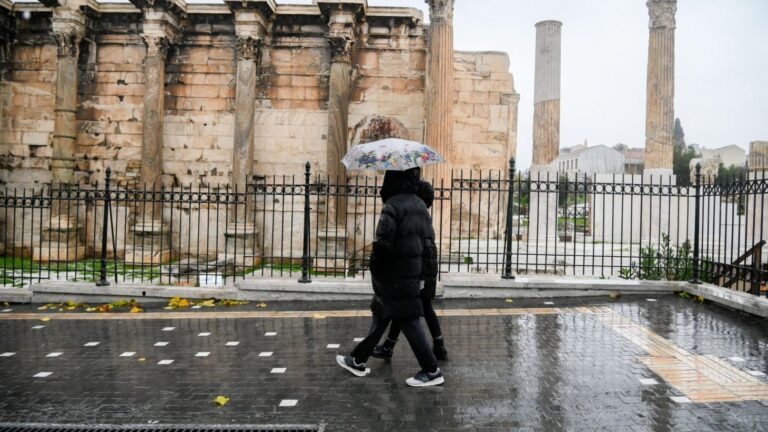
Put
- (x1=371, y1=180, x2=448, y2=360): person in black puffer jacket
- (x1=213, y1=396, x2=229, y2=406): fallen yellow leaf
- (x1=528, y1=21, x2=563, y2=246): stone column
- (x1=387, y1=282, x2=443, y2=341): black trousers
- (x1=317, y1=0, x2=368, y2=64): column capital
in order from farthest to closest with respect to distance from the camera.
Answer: (x1=528, y1=21, x2=563, y2=246): stone column, (x1=317, y1=0, x2=368, y2=64): column capital, (x1=387, y1=282, x2=443, y2=341): black trousers, (x1=371, y1=180, x2=448, y2=360): person in black puffer jacket, (x1=213, y1=396, x2=229, y2=406): fallen yellow leaf

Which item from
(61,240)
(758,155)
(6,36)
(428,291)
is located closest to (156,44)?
(6,36)

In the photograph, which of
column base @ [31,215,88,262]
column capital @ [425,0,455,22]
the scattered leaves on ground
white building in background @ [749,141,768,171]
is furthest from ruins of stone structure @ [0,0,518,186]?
white building in background @ [749,141,768,171]

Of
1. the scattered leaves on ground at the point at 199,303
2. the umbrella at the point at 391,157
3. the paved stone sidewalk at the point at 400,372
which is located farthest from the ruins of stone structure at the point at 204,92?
the umbrella at the point at 391,157

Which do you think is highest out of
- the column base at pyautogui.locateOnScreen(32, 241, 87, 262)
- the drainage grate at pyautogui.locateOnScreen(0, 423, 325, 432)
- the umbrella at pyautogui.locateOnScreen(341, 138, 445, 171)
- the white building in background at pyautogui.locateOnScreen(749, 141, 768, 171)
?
the white building in background at pyautogui.locateOnScreen(749, 141, 768, 171)

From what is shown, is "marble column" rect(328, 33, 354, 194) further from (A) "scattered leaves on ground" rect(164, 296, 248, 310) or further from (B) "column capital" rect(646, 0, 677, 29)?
(B) "column capital" rect(646, 0, 677, 29)

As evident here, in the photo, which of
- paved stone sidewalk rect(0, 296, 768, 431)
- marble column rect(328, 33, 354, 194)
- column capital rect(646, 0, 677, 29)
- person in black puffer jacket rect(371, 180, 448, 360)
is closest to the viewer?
paved stone sidewalk rect(0, 296, 768, 431)

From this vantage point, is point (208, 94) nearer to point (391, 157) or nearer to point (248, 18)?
point (248, 18)

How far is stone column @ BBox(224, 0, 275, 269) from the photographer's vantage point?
46.3ft

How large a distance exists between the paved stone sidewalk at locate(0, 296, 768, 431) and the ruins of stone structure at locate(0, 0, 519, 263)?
7.02m

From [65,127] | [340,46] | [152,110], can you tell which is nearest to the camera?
[340,46]

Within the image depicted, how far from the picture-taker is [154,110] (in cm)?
1452

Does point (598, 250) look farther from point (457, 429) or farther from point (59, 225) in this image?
point (59, 225)

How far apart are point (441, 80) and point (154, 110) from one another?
757 centimetres

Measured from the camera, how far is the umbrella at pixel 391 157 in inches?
198
